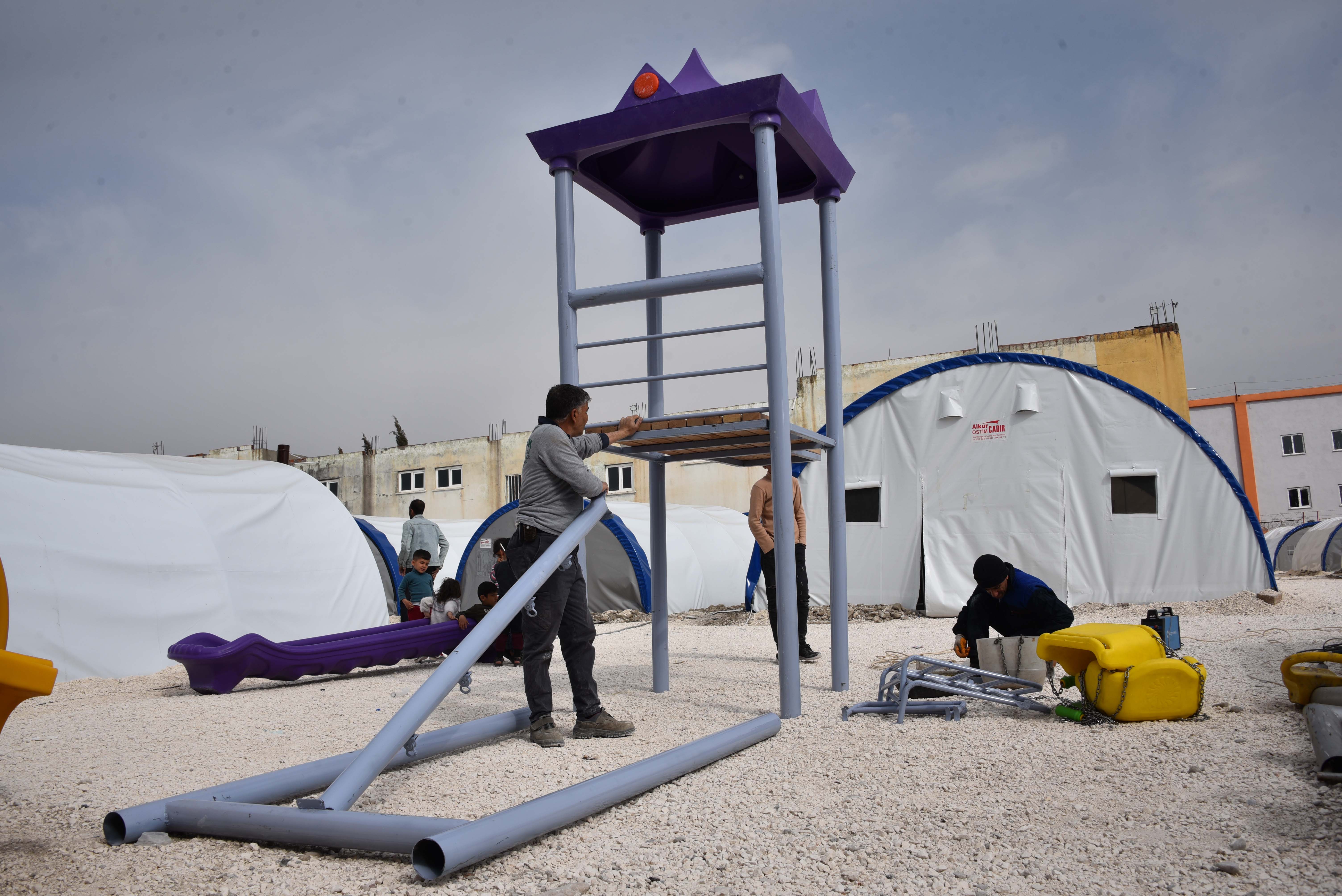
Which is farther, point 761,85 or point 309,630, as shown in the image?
point 309,630

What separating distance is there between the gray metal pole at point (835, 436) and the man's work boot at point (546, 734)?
2120 mm

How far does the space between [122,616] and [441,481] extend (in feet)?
93.6

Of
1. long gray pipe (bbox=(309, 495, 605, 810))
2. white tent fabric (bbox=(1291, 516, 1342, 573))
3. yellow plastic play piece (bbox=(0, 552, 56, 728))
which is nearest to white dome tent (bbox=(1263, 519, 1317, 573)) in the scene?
white tent fabric (bbox=(1291, 516, 1342, 573))

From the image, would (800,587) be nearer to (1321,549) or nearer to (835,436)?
(835,436)

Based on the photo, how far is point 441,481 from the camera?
37094mm

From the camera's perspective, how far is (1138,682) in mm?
4469

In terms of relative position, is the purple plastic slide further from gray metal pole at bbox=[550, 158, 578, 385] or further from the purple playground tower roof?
the purple playground tower roof

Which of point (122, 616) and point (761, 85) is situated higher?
point (761, 85)

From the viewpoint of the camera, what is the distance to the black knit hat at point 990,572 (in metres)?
5.53

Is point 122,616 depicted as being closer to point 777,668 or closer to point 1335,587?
point 777,668

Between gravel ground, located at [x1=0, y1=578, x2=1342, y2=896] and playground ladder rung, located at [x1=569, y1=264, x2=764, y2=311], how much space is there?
2.44 m

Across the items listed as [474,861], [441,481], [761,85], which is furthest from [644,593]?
[441,481]

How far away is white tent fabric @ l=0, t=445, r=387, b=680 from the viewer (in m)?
8.41

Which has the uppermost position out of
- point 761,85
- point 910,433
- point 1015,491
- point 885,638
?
point 761,85
